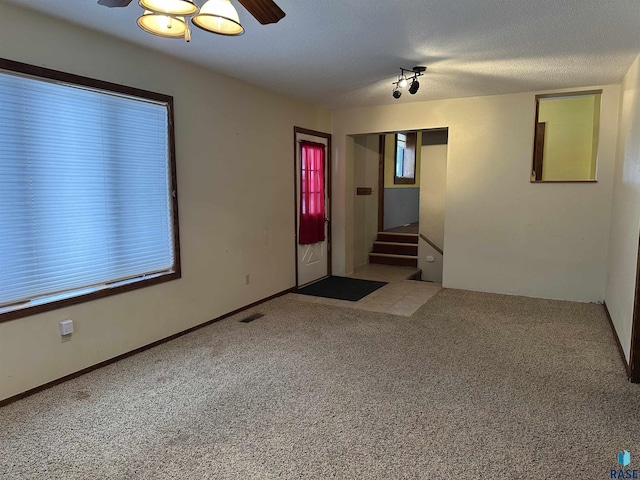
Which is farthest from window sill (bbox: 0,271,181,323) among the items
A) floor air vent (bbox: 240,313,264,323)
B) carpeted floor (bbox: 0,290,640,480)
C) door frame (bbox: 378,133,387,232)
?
door frame (bbox: 378,133,387,232)

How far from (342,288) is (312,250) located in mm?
740

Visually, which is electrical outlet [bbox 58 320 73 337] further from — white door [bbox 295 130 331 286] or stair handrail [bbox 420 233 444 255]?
stair handrail [bbox 420 233 444 255]

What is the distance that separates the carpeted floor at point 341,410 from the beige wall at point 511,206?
131 centimetres

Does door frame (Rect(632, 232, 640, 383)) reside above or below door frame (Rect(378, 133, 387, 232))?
below

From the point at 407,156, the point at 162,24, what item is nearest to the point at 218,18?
the point at 162,24

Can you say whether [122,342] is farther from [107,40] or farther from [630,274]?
[630,274]

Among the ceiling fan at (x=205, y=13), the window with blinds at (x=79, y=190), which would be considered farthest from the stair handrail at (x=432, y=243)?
the ceiling fan at (x=205, y=13)

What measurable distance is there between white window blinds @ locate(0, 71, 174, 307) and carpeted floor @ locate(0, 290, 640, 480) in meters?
0.80

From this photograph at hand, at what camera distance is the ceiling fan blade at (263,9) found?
6.15 feet

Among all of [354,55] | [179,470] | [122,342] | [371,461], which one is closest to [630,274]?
[371,461]

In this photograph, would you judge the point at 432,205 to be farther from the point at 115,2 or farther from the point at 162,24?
the point at 115,2

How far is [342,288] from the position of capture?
561 centimetres

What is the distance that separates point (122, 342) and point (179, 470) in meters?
1.63

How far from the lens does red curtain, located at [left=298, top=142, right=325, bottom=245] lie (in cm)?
560
